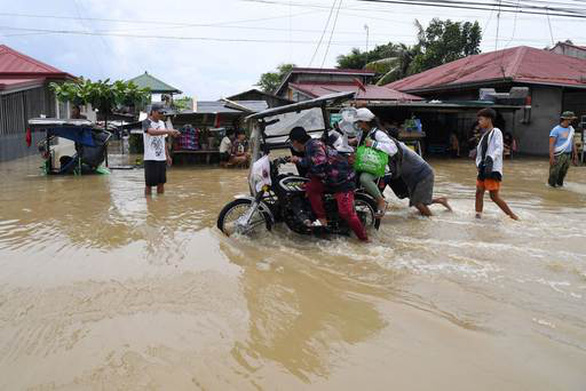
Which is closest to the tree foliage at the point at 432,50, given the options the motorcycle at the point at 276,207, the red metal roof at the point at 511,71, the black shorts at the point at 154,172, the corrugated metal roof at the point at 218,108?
the red metal roof at the point at 511,71

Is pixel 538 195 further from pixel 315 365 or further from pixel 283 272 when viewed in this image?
pixel 315 365

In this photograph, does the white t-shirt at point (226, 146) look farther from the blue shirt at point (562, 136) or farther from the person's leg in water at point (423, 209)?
the blue shirt at point (562, 136)

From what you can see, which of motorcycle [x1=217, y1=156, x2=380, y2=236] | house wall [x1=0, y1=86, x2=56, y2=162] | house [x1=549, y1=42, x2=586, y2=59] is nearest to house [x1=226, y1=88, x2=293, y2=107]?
house wall [x1=0, y1=86, x2=56, y2=162]

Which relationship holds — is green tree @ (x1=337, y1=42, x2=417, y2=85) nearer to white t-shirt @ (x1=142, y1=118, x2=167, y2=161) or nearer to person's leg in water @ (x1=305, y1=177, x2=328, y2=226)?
white t-shirt @ (x1=142, y1=118, x2=167, y2=161)

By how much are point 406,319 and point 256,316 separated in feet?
3.77

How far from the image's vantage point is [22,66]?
1994 cm

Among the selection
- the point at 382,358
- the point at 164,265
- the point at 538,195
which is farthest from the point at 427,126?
the point at 382,358

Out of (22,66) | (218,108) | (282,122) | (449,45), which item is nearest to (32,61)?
(22,66)

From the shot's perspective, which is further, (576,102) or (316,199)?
(576,102)

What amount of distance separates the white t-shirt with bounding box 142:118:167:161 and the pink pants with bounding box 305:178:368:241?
360 centimetres

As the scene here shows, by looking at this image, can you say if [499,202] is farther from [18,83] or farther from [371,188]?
[18,83]

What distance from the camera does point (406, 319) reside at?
3.90 m

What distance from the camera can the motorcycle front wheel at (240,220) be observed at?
619cm

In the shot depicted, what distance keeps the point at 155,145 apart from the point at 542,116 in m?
16.1
